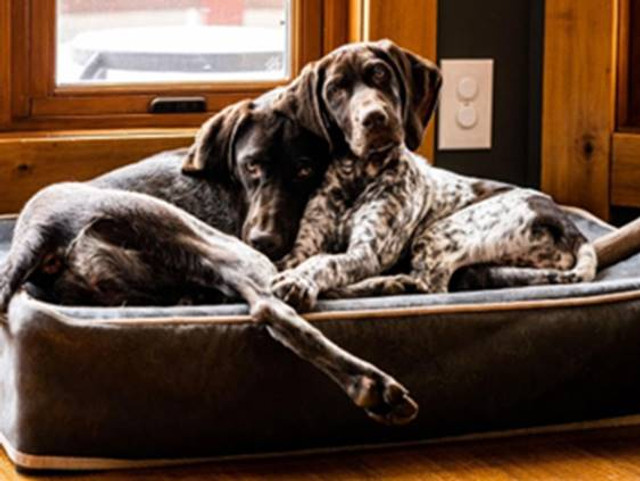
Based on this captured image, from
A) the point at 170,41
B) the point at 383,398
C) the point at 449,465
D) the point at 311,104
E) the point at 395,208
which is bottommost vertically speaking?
the point at 449,465

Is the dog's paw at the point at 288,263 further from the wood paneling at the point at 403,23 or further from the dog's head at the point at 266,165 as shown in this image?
the wood paneling at the point at 403,23

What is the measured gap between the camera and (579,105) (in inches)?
162

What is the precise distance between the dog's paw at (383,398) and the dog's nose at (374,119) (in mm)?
676

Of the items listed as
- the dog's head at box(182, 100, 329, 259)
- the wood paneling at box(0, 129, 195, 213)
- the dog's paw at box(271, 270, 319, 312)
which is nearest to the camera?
the dog's paw at box(271, 270, 319, 312)

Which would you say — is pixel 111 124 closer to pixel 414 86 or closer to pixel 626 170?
pixel 414 86

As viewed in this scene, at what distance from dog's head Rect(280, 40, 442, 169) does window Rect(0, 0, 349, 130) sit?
2.70 ft

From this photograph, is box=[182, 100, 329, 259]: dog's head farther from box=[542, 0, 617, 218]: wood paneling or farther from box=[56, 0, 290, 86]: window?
box=[542, 0, 617, 218]: wood paneling

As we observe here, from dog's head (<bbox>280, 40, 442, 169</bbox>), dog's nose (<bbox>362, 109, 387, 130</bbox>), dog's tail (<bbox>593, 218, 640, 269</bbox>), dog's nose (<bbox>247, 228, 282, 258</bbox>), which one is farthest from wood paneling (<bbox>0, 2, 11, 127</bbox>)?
dog's tail (<bbox>593, 218, 640, 269</bbox>)

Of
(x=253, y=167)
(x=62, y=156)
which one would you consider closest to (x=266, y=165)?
(x=253, y=167)

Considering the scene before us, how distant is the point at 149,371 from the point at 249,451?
256 millimetres

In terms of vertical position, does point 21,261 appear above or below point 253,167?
below

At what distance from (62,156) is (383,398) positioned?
1.45 meters

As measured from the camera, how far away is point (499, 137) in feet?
13.8

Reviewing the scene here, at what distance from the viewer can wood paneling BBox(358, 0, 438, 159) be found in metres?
3.96
